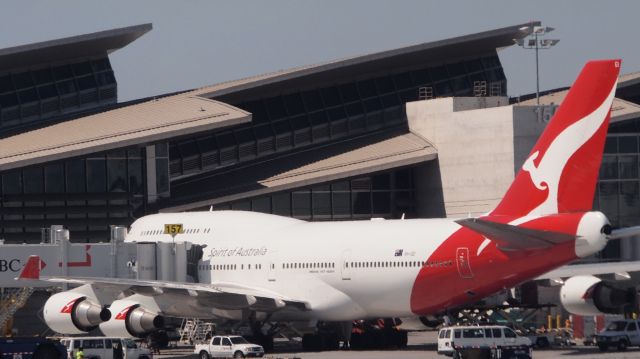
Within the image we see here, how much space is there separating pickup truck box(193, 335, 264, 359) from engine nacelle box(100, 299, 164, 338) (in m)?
1.93

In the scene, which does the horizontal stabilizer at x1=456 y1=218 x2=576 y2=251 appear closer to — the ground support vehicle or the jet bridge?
the ground support vehicle

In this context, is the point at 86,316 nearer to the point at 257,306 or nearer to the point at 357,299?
the point at 257,306

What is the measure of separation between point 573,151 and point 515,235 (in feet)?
11.0

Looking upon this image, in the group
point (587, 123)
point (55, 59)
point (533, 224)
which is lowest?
point (533, 224)

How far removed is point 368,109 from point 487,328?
4054 cm

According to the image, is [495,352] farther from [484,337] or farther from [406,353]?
[406,353]

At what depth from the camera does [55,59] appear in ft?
269

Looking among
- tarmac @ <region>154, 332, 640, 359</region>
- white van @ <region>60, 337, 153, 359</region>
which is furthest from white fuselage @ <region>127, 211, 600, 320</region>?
white van @ <region>60, 337, 153, 359</region>

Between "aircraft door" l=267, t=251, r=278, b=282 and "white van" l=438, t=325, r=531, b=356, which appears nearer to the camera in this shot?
"white van" l=438, t=325, r=531, b=356

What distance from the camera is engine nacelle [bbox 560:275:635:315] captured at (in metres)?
50.9

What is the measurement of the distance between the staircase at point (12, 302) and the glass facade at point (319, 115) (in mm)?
20301

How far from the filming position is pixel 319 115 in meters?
83.4

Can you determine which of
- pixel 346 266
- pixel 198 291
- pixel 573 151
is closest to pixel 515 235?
pixel 573 151

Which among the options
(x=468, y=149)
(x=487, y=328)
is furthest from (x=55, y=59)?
(x=487, y=328)
